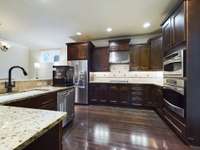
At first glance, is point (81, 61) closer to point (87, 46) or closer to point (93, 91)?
point (87, 46)

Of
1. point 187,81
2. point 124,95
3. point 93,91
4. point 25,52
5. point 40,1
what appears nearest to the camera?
point 187,81

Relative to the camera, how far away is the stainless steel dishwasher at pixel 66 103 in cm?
267

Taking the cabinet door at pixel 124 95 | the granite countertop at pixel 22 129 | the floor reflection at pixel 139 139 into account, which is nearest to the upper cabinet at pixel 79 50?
the cabinet door at pixel 124 95

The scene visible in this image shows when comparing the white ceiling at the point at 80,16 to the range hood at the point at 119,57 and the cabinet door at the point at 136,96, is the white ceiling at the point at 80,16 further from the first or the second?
the cabinet door at the point at 136,96

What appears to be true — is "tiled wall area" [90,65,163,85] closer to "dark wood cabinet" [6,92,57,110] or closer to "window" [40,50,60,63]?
"window" [40,50,60,63]

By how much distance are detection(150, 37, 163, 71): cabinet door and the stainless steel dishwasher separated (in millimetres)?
2953

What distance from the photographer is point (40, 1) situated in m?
2.73

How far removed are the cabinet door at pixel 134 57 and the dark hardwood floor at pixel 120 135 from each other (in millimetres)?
2066

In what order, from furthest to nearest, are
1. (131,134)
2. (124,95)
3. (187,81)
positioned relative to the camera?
(124,95) < (131,134) < (187,81)

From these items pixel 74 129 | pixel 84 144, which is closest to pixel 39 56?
pixel 74 129

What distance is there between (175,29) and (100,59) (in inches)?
125

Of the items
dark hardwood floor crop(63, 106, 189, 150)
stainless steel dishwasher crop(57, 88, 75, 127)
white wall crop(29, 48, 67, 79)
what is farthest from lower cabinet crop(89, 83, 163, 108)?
white wall crop(29, 48, 67, 79)

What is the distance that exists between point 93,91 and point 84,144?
9.45ft

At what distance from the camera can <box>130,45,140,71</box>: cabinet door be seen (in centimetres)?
484
